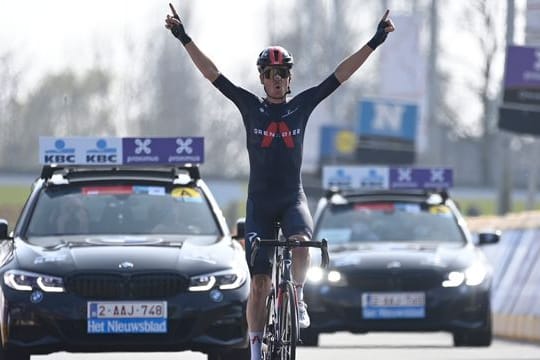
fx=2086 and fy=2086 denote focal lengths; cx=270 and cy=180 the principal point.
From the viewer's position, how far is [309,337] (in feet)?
63.4

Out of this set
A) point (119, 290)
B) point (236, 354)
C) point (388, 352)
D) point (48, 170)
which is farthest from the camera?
point (388, 352)

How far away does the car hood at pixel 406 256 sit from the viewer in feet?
Answer: 62.2

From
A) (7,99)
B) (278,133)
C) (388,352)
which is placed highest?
(278,133)

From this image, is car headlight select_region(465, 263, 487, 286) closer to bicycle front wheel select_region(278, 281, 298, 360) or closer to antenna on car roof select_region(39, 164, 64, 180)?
antenna on car roof select_region(39, 164, 64, 180)

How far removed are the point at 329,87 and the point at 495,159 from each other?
83.3 m

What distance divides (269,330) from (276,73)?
5.01 feet

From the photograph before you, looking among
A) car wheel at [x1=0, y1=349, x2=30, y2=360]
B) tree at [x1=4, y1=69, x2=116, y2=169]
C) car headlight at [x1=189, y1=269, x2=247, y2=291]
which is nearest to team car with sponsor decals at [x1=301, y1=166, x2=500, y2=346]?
car headlight at [x1=189, y1=269, x2=247, y2=291]

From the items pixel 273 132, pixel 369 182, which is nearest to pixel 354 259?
pixel 369 182

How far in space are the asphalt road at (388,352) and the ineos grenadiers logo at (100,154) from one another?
1658 millimetres

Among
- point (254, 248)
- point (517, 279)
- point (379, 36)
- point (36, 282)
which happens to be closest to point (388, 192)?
point (517, 279)

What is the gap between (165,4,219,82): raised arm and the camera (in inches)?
497

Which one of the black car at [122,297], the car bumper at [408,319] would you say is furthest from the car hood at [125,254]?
the car bumper at [408,319]

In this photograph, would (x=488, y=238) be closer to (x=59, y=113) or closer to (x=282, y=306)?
(x=282, y=306)

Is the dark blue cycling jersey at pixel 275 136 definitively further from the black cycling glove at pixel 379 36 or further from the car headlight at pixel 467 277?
the car headlight at pixel 467 277
